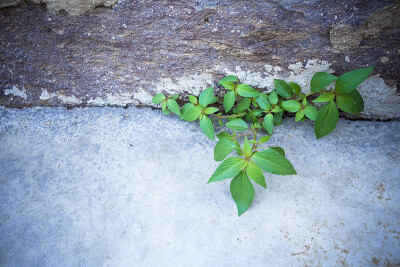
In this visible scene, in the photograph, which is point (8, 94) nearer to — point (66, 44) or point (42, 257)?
point (66, 44)

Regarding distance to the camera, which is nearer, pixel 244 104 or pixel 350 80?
pixel 350 80

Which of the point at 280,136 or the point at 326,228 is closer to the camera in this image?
the point at 326,228

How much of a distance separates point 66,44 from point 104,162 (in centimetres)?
71

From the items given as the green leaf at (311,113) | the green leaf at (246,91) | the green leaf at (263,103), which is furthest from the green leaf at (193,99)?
the green leaf at (311,113)

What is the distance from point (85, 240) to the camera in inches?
50.0

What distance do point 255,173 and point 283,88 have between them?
537 mm

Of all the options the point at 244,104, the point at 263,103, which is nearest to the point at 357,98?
the point at 263,103

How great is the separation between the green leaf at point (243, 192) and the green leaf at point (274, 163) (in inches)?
4.1

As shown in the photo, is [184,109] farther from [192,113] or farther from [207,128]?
[207,128]

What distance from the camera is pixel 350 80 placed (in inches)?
50.4

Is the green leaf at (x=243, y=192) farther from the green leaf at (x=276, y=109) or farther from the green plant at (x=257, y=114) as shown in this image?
the green leaf at (x=276, y=109)

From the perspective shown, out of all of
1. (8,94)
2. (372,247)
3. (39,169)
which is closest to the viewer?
(372,247)

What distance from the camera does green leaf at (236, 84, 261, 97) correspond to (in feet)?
4.86

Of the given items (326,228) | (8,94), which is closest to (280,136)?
(326,228)
